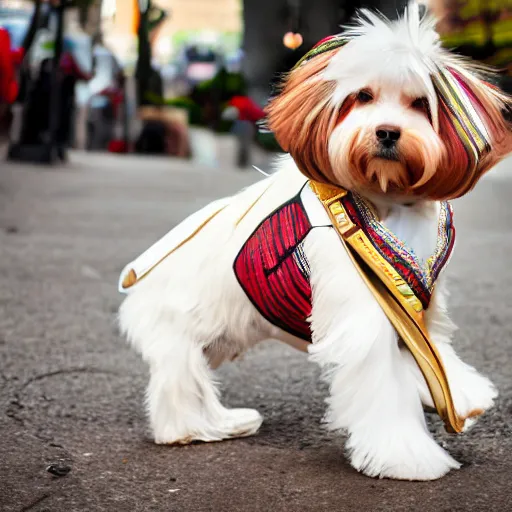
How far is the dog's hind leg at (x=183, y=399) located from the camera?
146 inches

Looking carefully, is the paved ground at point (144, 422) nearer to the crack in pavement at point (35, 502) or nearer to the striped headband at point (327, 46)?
the crack in pavement at point (35, 502)

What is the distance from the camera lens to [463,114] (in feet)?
10.3

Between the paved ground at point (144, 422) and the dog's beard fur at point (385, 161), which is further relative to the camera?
the paved ground at point (144, 422)

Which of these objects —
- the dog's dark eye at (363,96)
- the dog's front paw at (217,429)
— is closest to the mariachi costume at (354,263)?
the dog's dark eye at (363,96)

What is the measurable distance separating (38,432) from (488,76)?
2.01 m

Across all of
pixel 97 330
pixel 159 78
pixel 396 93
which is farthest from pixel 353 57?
pixel 159 78

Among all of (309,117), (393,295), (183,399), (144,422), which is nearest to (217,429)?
(183,399)

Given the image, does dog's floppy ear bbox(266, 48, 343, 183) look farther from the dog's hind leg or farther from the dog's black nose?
the dog's hind leg

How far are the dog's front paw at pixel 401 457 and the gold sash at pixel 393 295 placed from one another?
0.16 meters

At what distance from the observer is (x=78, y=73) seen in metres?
17.9

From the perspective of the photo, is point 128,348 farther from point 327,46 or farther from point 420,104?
point 420,104

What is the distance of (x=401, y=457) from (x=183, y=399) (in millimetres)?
818

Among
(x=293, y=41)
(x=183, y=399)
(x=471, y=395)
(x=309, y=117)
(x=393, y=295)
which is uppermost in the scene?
(x=293, y=41)

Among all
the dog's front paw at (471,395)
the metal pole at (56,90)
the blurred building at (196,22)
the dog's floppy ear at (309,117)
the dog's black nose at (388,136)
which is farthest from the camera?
the blurred building at (196,22)
